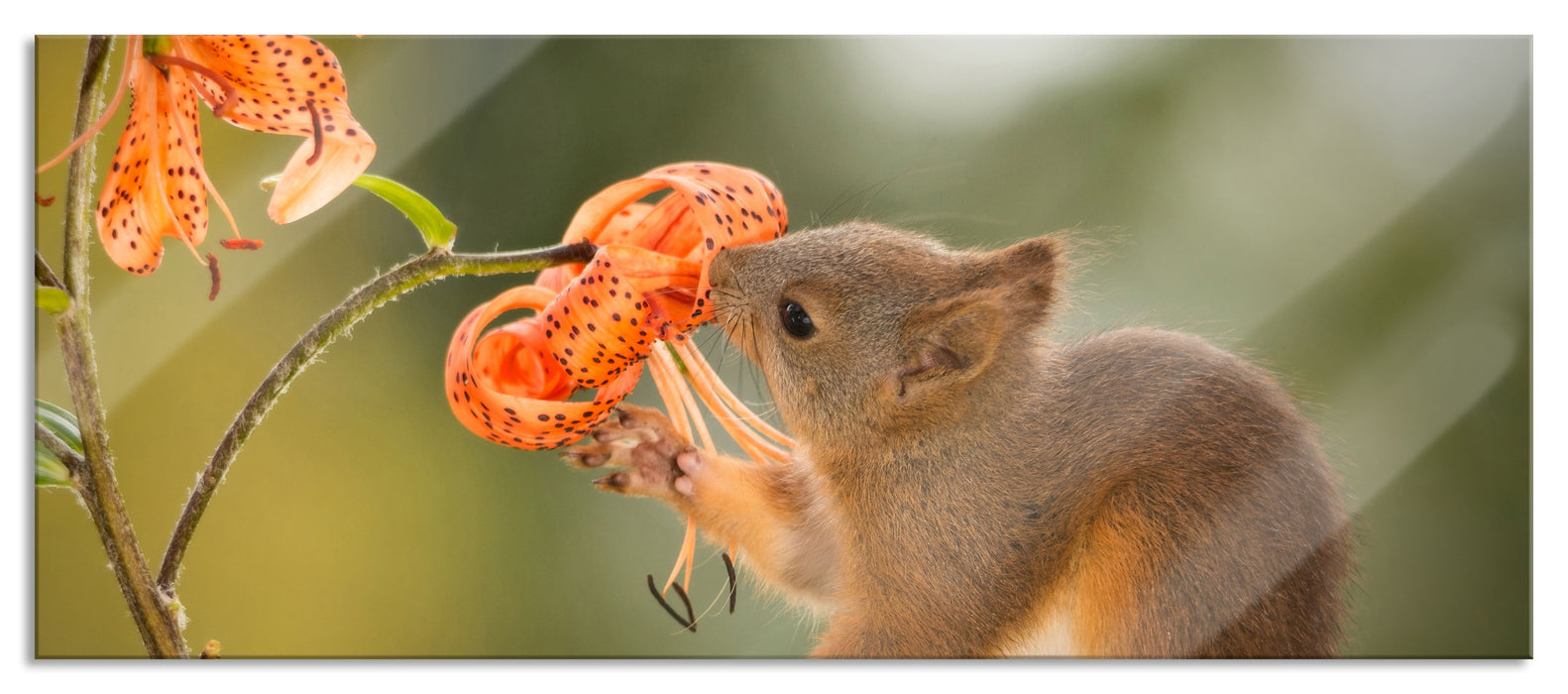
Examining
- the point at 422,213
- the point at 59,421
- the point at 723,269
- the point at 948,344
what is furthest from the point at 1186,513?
the point at 59,421

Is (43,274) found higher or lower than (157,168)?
lower

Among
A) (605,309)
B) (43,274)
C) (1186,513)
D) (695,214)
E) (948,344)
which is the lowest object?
(1186,513)

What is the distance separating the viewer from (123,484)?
2365 mm

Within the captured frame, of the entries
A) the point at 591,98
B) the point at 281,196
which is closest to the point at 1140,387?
the point at 591,98

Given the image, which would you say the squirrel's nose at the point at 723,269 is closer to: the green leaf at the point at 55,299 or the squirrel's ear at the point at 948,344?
the squirrel's ear at the point at 948,344

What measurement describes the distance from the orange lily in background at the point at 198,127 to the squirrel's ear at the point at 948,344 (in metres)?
1.06

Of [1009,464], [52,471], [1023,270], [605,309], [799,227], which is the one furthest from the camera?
[799,227]

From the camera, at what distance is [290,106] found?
6.61 ft

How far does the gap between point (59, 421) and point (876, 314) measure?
1.63 m

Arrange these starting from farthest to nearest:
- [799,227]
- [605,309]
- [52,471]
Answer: [799,227], [52,471], [605,309]

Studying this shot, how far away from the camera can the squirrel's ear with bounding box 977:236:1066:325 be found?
219 cm

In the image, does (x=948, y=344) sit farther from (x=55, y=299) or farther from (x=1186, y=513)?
(x=55, y=299)
